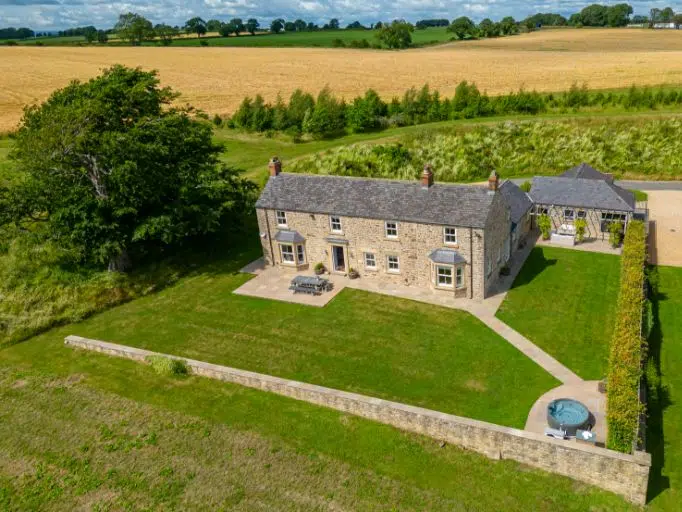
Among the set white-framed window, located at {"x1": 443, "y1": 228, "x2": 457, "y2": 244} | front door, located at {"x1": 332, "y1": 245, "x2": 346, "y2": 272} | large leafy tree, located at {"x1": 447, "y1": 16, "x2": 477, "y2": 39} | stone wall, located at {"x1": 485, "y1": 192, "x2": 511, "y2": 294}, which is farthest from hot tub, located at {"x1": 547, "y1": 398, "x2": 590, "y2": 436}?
large leafy tree, located at {"x1": 447, "y1": 16, "x2": 477, "y2": 39}

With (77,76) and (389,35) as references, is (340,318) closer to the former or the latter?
(77,76)

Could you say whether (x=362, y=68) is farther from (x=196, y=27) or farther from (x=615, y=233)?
(x=196, y=27)

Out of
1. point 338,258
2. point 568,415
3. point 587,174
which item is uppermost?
point 587,174

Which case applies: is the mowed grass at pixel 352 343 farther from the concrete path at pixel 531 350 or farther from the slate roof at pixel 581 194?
the slate roof at pixel 581 194

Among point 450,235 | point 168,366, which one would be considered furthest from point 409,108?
point 168,366

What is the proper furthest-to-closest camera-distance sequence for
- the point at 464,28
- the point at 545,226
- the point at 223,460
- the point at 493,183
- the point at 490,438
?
the point at 464,28 < the point at 545,226 < the point at 493,183 < the point at 223,460 < the point at 490,438

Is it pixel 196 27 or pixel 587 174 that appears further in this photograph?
pixel 196 27

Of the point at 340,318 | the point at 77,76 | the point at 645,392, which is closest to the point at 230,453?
the point at 340,318
